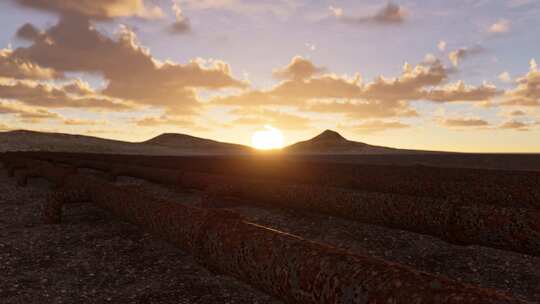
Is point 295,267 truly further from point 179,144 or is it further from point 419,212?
point 179,144

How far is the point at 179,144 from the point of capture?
140m

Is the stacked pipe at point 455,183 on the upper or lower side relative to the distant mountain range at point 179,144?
lower

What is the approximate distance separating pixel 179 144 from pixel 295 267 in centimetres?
13999

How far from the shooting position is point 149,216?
638 cm

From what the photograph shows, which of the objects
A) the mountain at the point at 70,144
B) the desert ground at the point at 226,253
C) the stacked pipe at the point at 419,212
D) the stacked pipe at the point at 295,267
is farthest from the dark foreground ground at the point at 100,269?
the mountain at the point at 70,144

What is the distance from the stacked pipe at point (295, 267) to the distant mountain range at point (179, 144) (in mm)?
78971

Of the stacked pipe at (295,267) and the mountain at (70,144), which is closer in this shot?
the stacked pipe at (295,267)

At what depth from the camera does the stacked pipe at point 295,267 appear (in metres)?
2.39

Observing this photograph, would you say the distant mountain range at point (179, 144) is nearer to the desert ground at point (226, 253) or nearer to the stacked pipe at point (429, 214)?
the desert ground at point (226, 253)

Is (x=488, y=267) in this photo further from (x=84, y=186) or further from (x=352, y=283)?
(x=84, y=186)

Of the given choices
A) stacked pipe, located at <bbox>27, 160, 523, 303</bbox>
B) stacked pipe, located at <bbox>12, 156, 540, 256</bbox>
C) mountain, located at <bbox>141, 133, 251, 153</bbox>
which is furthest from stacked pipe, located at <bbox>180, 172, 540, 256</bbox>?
mountain, located at <bbox>141, 133, 251, 153</bbox>

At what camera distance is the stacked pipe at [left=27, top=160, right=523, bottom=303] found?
2.39 meters

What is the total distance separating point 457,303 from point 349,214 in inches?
233

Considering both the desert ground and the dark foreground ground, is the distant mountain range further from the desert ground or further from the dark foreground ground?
the dark foreground ground
